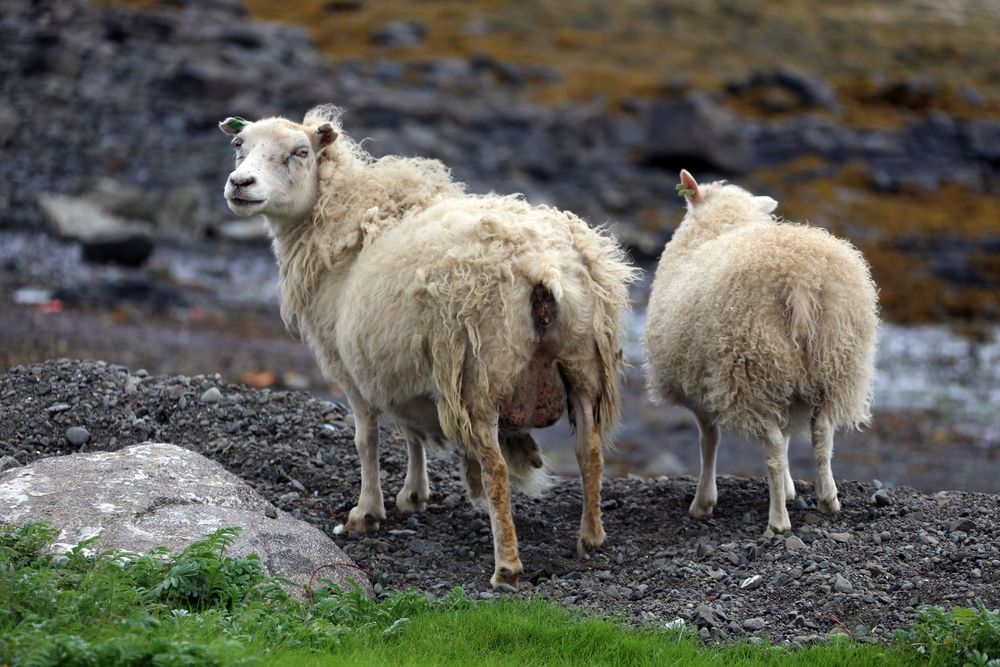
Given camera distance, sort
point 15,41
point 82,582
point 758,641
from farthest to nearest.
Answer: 1. point 15,41
2. point 758,641
3. point 82,582

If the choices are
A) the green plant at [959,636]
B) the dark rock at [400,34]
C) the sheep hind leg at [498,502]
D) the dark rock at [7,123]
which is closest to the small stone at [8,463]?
the sheep hind leg at [498,502]

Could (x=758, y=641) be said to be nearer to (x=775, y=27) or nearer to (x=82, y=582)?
(x=82, y=582)

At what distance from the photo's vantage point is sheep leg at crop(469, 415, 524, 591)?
27.8 feet

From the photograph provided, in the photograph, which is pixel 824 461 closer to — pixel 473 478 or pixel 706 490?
pixel 706 490

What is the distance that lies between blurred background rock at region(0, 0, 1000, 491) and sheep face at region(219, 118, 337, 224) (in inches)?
286

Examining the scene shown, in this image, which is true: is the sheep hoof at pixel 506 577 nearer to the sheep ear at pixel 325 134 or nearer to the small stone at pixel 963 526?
the small stone at pixel 963 526

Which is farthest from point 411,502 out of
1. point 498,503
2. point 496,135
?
point 496,135

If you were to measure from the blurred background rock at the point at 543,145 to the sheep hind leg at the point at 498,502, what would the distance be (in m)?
9.53

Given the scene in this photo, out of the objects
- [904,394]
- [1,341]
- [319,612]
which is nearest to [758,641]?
[319,612]

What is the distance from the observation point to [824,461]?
31.2ft

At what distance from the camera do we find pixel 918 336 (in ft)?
105

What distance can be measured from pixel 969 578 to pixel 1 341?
14840 mm

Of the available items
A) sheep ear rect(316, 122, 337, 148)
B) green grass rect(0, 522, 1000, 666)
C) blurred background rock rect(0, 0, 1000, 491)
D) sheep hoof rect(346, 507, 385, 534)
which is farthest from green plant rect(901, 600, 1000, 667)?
blurred background rock rect(0, 0, 1000, 491)

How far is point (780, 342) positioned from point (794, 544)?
1.51m
